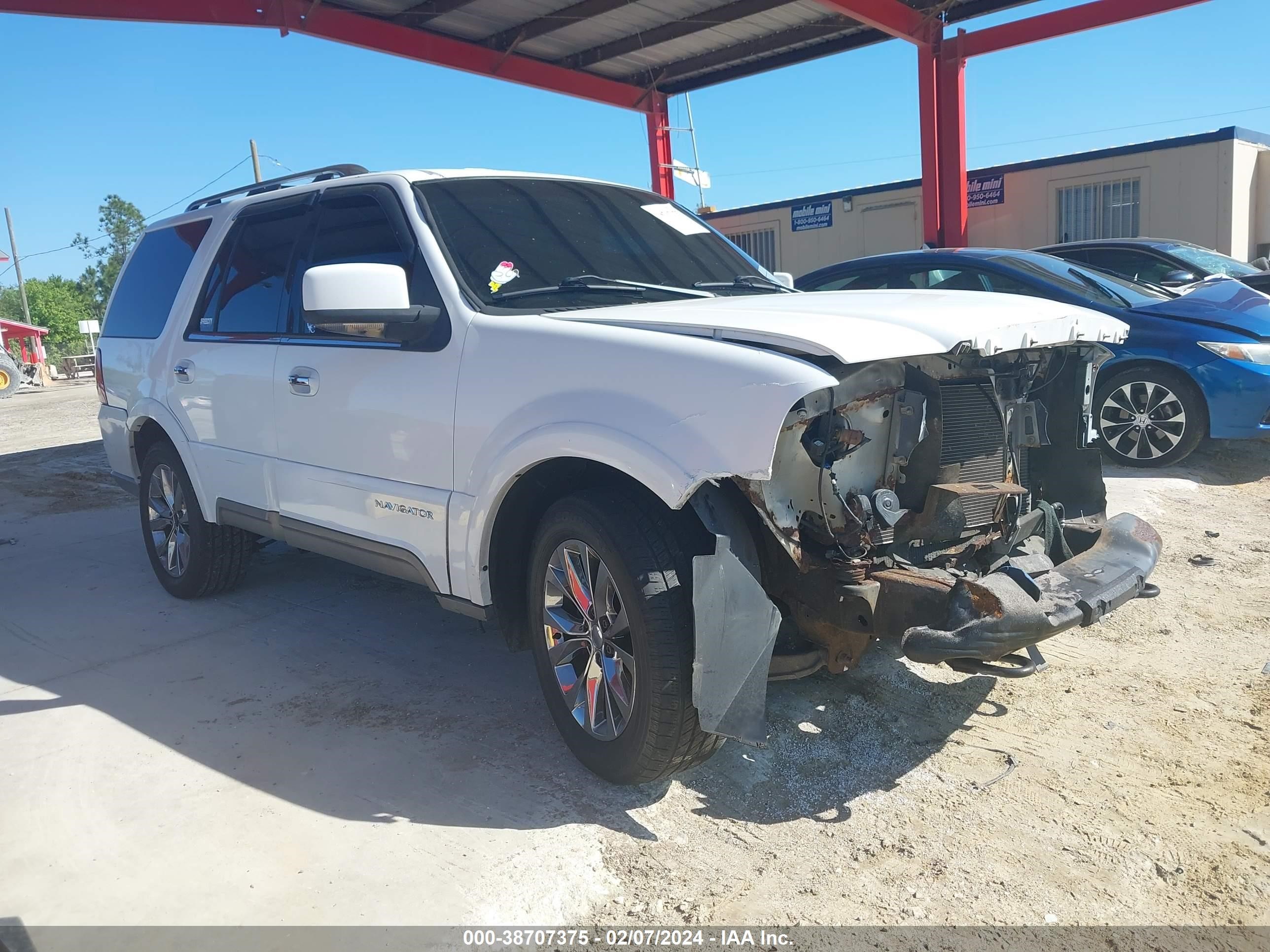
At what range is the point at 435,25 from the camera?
13.2 meters

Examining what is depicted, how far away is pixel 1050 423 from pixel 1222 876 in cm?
177

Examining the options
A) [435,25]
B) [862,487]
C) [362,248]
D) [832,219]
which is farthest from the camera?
[832,219]

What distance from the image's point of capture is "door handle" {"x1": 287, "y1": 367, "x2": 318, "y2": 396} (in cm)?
399

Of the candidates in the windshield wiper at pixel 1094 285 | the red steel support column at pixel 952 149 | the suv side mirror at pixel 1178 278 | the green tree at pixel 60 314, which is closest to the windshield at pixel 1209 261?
the suv side mirror at pixel 1178 278

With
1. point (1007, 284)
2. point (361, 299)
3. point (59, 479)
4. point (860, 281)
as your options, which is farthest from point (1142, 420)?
point (59, 479)

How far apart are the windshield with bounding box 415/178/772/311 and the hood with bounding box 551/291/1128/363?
0.23 metres

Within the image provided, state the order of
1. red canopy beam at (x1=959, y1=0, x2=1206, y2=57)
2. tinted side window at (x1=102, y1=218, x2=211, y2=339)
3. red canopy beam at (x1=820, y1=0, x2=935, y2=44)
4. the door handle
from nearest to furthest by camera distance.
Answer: the door handle, tinted side window at (x1=102, y1=218, x2=211, y2=339), red canopy beam at (x1=820, y1=0, x2=935, y2=44), red canopy beam at (x1=959, y1=0, x2=1206, y2=57)

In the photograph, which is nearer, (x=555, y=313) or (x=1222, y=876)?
(x=1222, y=876)

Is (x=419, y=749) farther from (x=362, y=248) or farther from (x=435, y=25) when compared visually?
(x=435, y=25)

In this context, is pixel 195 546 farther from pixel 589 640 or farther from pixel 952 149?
pixel 952 149

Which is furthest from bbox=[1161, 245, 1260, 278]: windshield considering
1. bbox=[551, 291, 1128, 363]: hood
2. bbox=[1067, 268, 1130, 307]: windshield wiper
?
bbox=[551, 291, 1128, 363]: hood

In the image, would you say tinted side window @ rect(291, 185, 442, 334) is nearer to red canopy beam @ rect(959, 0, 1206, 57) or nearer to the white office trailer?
red canopy beam @ rect(959, 0, 1206, 57)

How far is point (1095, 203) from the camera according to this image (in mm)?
17438

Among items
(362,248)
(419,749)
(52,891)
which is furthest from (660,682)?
(362,248)
